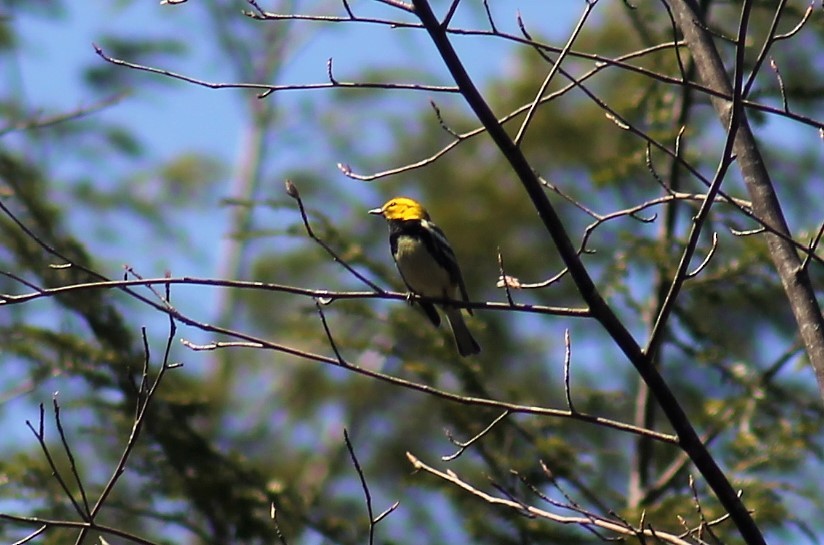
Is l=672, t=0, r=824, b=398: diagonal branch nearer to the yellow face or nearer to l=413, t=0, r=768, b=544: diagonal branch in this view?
l=413, t=0, r=768, b=544: diagonal branch

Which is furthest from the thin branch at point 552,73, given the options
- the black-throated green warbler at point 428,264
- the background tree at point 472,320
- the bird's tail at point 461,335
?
the bird's tail at point 461,335

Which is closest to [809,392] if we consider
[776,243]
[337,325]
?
[337,325]

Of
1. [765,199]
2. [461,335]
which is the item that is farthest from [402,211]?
[765,199]

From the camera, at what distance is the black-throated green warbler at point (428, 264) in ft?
18.7

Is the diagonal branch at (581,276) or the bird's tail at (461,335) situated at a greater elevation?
the bird's tail at (461,335)

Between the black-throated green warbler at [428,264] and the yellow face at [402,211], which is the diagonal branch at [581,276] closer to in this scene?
the black-throated green warbler at [428,264]

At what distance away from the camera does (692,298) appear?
6.09m

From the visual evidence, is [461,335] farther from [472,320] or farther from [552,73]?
[552,73]

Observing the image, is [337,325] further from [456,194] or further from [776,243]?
[776,243]

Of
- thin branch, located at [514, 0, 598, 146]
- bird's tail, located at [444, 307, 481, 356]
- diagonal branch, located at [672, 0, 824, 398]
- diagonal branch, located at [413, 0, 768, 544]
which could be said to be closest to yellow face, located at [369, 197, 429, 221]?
bird's tail, located at [444, 307, 481, 356]

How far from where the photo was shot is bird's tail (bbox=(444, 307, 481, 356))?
5777mm

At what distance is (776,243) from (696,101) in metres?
2.87

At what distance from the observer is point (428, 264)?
5707 mm

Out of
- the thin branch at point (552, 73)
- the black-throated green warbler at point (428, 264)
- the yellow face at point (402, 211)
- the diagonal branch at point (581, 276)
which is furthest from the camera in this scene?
the yellow face at point (402, 211)
